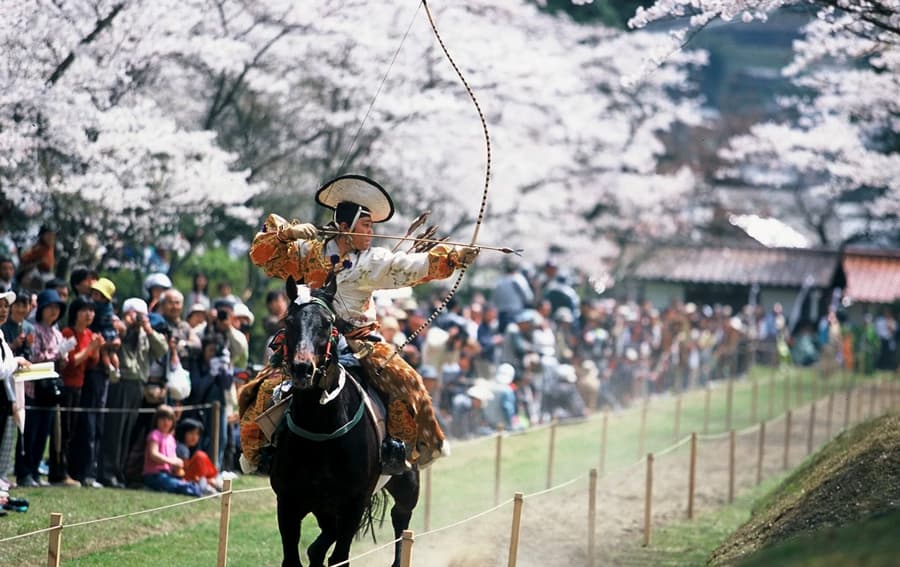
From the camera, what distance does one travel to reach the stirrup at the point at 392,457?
357 inches

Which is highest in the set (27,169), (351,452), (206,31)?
(206,31)

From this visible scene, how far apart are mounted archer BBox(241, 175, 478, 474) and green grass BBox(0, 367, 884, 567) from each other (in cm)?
187

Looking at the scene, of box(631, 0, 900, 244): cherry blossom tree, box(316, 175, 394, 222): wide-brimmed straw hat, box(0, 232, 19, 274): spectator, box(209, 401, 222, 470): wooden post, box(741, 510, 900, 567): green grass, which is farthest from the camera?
box(0, 232, 19, 274): spectator

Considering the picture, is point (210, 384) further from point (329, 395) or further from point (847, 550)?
point (847, 550)

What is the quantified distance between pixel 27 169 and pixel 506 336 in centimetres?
923

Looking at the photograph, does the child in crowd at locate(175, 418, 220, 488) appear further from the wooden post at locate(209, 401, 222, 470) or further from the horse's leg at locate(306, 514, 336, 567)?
the horse's leg at locate(306, 514, 336, 567)

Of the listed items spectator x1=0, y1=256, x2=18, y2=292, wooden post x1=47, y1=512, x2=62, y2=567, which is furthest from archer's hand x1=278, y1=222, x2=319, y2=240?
spectator x1=0, y1=256, x2=18, y2=292

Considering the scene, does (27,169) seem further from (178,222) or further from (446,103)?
(446,103)

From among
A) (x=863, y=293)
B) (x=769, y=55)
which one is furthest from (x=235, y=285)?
(x=769, y=55)

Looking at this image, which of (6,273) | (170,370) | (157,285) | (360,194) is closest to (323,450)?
(360,194)

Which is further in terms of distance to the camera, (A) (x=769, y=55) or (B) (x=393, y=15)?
(A) (x=769, y=55)

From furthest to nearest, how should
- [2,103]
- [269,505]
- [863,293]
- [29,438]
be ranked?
[863,293]
[269,505]
[2,103]
[29,438]

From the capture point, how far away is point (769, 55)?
6397cm

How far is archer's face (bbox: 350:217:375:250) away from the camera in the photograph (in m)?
9.30
